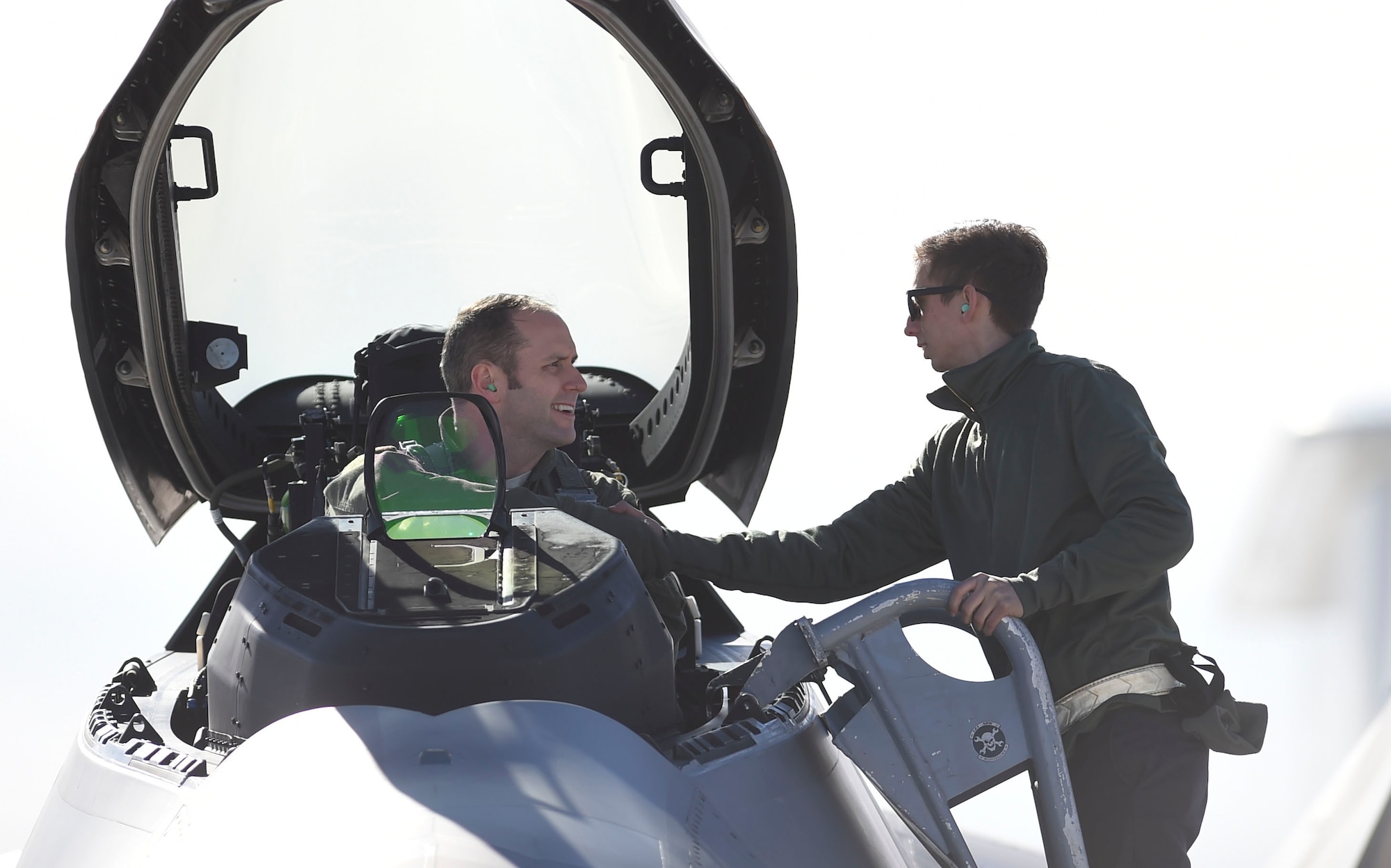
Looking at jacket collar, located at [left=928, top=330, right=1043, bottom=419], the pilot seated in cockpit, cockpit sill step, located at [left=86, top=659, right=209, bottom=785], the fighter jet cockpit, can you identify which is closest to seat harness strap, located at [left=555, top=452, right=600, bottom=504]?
the pilot seated in cockpit

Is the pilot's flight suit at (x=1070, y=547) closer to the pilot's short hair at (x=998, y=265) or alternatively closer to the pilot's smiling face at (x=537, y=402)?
the pilot's short hair at (x=998, y=265)

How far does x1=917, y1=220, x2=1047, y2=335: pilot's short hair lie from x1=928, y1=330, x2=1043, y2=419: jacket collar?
48mm

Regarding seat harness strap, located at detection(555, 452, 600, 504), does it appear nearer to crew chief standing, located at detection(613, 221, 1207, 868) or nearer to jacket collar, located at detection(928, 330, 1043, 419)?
crew chief standing, located at detection(613, 221, 1207, 868)

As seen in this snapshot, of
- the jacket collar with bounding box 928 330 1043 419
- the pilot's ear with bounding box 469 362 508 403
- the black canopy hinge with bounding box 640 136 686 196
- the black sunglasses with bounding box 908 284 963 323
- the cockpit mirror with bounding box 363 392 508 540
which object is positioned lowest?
the cockpit mirror with bounding box 363 392 508 540

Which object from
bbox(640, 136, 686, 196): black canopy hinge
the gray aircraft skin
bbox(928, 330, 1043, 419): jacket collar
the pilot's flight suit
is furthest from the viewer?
bbox(640, 136, 686, 196): black canopy hinge

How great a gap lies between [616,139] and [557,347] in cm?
126

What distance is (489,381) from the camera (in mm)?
2756

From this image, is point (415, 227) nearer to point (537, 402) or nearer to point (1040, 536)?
Answer: point (537, 402)

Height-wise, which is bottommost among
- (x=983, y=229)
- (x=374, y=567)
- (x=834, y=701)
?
(x=834, y=701)

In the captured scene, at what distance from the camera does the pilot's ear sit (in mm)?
2738

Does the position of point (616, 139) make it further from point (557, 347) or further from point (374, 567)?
point (374, 567)

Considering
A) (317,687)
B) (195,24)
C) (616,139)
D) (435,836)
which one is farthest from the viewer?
(616,139)

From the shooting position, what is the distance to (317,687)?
167 cm

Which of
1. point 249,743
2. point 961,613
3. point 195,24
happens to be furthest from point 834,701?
point 195,24
